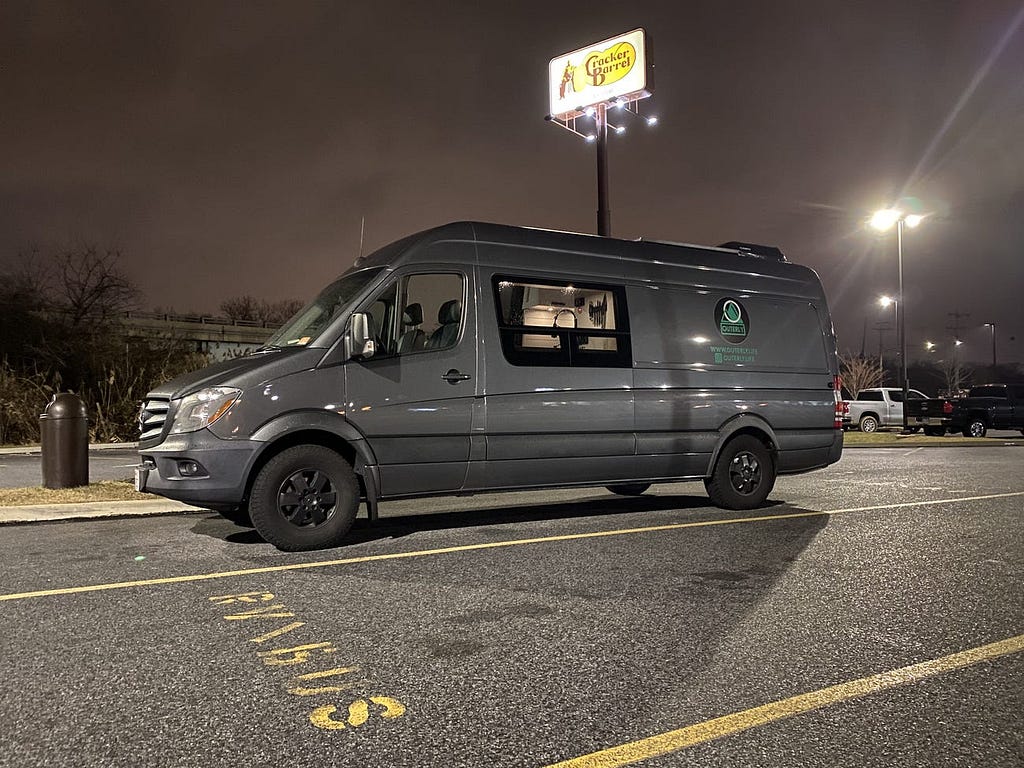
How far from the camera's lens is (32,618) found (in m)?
4.60

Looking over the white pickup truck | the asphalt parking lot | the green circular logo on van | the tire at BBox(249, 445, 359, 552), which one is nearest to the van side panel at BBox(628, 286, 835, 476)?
the green circular logo on van

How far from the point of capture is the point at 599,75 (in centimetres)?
3153

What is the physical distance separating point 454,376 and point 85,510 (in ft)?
14.8

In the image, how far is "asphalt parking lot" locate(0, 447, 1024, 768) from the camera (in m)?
2.94

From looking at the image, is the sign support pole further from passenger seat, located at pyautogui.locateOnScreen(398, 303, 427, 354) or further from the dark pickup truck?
the dark pickup truck

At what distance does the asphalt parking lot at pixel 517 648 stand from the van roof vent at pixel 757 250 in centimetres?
354

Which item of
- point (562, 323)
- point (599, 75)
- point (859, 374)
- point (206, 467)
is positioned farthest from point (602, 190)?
point (859, 374)

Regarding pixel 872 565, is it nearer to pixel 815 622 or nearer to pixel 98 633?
pixel 815 622

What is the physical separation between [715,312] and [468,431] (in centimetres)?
332

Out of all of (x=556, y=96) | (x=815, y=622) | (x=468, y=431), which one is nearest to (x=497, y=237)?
(x=468, y=431)

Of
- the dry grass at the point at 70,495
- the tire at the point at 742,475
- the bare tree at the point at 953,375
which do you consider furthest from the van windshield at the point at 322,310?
the bare tree at the point at 953,375

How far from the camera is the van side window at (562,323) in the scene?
24.7 feet

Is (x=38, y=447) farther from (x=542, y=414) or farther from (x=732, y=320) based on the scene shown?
(x=732, y=320)

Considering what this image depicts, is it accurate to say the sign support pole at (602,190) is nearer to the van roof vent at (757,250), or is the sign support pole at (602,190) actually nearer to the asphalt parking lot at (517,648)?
the van roof vent at (757,250)
